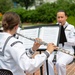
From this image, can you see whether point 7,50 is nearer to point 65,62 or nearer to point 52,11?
point 65,62

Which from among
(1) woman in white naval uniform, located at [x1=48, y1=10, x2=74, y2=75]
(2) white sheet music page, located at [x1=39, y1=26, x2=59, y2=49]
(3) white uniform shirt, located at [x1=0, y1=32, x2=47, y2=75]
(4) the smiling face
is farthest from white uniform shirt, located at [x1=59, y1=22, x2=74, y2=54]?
(3) white uniform shirt, located at [x1=0, y1=32, x2=47, y2=75]

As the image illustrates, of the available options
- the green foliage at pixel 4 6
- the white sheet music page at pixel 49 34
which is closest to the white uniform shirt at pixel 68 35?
the white sheet music page at pixel 49 34

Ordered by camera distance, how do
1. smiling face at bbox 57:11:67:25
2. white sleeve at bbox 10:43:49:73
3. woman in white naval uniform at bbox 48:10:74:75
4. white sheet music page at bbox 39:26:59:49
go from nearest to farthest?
white sleeve at bbox 10:43:49:73 < white sheet music page at bbox 39:26:59:49 < woman in white naval uniform at bbox 48:10:74:75 < smiling face at bbox 57:11:67:25

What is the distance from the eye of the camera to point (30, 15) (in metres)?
22.6

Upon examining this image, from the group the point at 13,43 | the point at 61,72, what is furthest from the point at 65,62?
the point at 13,43

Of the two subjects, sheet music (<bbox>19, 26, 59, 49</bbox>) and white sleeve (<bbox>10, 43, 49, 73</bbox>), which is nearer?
white sleeve (<bbox>10, 43, 49, 73</bbox>)

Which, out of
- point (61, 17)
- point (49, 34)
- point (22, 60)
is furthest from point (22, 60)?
point (61, 17)

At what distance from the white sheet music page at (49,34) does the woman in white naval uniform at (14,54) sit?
1180mm

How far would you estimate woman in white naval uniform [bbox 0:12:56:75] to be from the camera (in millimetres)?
2762

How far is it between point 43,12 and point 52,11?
3.44 ft

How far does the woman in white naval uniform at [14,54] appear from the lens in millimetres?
2762

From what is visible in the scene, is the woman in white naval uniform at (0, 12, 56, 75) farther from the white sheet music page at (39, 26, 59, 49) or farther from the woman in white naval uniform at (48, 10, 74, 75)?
the woman in white naval uniform at (48, 10, 74, 75)

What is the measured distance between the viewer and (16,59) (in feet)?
9.07

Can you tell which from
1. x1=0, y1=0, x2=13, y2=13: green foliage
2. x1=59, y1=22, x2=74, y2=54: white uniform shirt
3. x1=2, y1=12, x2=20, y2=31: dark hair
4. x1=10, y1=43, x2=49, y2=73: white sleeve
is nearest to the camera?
x1=10, y1=43, x2=49, y2=73: white sleeve
